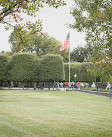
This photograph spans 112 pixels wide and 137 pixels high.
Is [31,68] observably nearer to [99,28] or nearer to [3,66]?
[3,66]

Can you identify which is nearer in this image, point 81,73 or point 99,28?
point 99,28

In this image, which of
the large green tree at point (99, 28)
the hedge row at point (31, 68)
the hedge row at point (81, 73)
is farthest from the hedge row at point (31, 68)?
the large green tree at point (99, 28)

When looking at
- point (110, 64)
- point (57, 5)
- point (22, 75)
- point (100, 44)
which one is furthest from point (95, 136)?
point (22, 75)

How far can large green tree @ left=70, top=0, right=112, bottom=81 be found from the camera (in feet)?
33.0

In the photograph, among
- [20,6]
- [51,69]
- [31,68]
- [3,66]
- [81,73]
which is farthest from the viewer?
[81,73]

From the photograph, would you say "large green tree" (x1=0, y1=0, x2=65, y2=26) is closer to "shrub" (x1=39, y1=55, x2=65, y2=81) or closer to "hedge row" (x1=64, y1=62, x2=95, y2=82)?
"shrub" (x1=39, y1=55, x2=65, y2=81)

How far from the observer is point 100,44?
1075 cm

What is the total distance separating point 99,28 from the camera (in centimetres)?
1056

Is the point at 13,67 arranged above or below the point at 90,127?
above

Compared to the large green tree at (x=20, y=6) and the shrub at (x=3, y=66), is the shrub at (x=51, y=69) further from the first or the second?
the large green tree at (x=20, y=6)

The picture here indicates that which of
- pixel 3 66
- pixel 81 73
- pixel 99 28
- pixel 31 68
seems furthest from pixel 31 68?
pixel 99 28

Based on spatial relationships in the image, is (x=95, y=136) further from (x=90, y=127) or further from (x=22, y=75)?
(x=22, y=75)

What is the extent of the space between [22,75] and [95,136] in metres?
37.1

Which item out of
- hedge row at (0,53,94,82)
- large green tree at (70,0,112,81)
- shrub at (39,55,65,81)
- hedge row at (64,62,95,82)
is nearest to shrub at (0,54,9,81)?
hedge row at (0,53,94,82)
